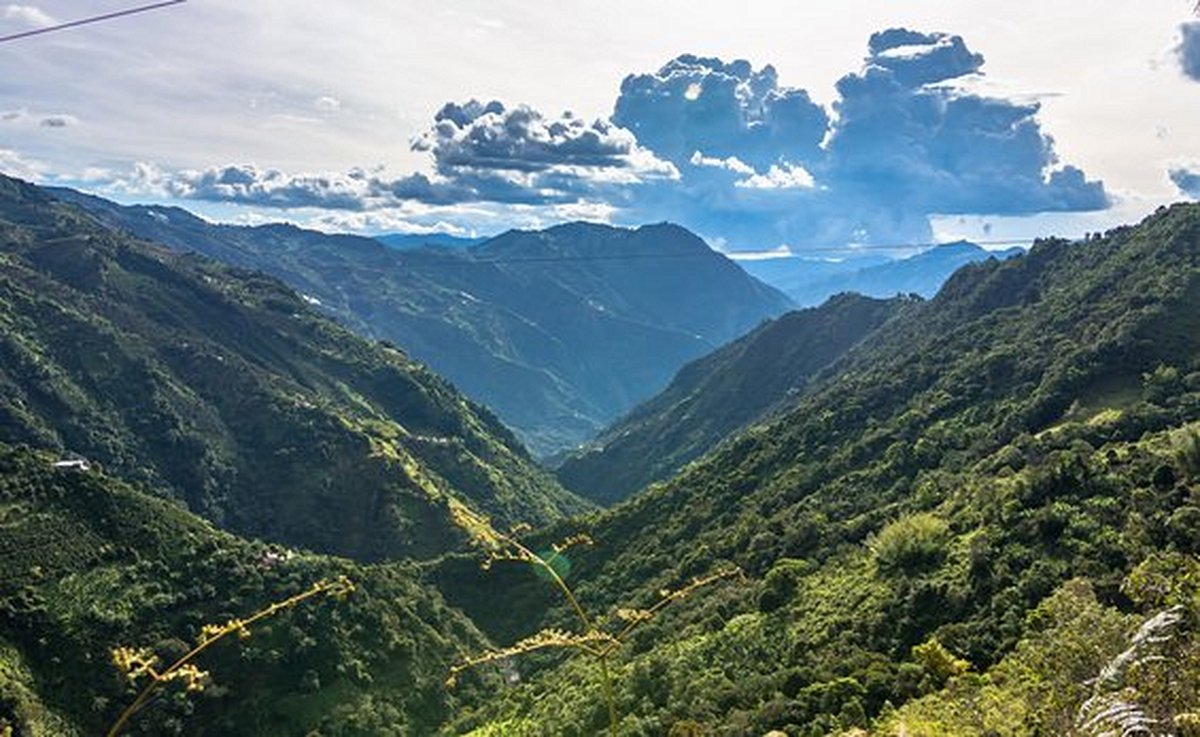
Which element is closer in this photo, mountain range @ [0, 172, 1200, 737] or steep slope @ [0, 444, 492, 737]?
mountain range @ [0, 172, 1200, 737]

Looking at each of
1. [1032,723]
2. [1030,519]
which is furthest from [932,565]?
[1032,723]

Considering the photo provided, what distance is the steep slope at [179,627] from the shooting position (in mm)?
95875

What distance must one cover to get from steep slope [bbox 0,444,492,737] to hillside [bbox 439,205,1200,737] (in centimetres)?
1398

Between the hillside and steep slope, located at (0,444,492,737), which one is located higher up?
the hillside

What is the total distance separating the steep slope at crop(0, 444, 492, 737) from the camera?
95875mm

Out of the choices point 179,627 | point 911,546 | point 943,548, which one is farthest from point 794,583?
point 179,627

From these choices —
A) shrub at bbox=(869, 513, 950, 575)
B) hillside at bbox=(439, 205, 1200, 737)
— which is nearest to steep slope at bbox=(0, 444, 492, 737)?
hillside at bbox=(439, 205, 1200, 737)

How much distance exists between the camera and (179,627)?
110 metres

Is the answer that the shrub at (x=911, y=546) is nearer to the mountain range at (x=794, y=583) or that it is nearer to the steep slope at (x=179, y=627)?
the mountain range at (x=794, y=583)

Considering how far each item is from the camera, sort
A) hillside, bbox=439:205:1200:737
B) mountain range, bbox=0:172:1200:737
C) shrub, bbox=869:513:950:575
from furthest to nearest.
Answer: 1. shrub, bbox=869:513:950:575
2. mountain range, bbox=0:172:1200:737
3. hillside, bbox=439:205:1200:737

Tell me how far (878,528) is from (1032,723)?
70430 millimetres

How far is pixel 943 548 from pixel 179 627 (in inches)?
3528

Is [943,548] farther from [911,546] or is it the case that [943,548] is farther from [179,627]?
[179,627]

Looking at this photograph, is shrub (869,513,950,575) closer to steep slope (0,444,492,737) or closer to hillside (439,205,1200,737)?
hillside (439,205,1200,737)
